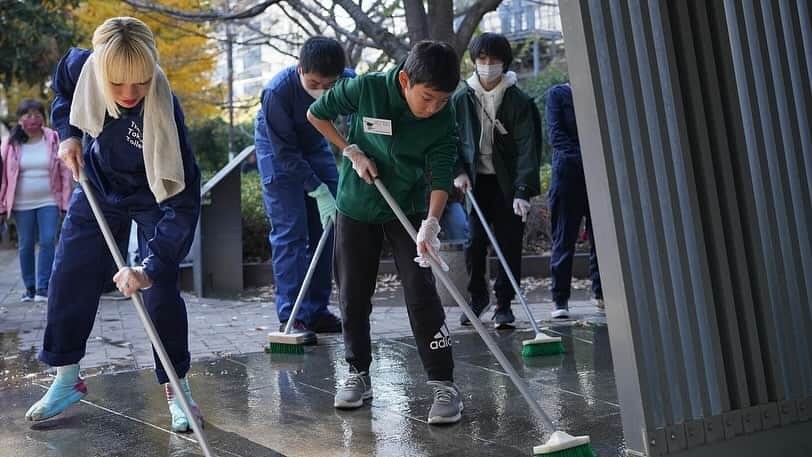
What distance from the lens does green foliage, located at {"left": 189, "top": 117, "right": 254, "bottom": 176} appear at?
2386 cm

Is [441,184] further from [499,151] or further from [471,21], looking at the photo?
[471,21]

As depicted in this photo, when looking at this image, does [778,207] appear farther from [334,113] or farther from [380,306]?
[380,306]

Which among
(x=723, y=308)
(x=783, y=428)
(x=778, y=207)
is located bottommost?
(x=783, y=428)

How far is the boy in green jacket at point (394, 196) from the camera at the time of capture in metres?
4.29

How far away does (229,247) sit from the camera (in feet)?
31.0

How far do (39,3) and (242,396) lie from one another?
10.2 meters

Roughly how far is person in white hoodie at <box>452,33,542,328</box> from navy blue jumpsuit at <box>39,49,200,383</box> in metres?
2.64

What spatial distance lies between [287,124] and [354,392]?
7.31 feet

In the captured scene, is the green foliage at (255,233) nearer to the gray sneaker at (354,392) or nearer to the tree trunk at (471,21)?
the tree trunk at (471,21)

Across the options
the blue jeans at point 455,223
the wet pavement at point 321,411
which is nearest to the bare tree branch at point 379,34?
the blue jeans at point 455,223

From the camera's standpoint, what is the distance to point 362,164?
4355 millimetres

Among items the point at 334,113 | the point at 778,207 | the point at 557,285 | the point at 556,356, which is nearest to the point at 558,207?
the point at 557,285

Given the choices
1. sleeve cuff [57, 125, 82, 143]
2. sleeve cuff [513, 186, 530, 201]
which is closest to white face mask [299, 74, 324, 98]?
sleeve cuff [513, 186, 530, 201]

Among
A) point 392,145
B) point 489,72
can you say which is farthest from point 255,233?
point 392,145
